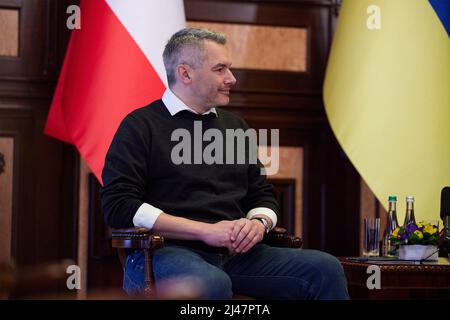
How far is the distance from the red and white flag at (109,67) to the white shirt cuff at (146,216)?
1.11 metres

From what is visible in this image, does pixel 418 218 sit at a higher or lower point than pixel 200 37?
lower

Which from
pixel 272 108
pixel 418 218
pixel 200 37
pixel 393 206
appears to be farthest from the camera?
pixel 272 108

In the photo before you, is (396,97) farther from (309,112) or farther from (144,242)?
(144,242)

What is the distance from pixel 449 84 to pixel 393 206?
759mm

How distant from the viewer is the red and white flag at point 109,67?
345 cm

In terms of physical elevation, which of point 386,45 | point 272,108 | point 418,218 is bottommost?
point 418,218

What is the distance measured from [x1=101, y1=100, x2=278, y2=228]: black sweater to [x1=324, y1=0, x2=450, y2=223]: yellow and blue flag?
4.00 feet

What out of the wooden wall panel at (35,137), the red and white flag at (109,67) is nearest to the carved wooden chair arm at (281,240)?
the red and white flag at (109,67)

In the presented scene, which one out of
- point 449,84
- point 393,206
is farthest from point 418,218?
point 449,84

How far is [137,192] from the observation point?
242 cm

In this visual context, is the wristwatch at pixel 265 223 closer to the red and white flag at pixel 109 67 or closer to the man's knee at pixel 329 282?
the man's knee at pixel 329 282

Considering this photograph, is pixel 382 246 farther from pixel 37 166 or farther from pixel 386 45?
pixel 37 166

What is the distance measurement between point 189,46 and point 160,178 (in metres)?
0.50

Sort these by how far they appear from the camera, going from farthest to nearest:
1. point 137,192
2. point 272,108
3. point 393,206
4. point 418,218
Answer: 1. point 272,108
2. point 418,218
3. point 393,206
4. point 137,192
